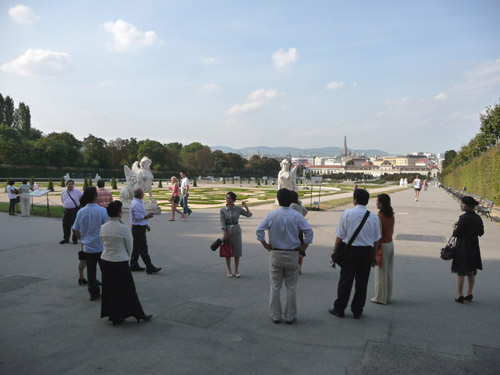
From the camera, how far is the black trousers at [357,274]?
5418mm

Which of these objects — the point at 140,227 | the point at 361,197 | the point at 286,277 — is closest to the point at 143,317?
the point at 286,277

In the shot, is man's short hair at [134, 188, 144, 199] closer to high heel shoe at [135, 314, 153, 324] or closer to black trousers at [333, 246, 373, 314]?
high heel shoe at [135, 314, 153, 324]

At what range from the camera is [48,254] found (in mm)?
9336

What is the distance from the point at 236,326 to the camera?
5.14 m

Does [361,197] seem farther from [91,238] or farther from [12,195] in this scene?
[12,195]

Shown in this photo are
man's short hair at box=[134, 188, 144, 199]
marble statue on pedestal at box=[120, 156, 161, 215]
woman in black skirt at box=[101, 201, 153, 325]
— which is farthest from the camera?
marble statue on pedestal at box=[120, 156, 161, 215]

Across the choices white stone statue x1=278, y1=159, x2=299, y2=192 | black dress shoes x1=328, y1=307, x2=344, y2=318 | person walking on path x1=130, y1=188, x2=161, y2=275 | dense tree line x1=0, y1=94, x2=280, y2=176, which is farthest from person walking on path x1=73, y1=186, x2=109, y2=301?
dense tree line x1=0, y1=94, x2=280, y2=176

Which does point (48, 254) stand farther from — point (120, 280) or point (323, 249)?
point (323, 249)

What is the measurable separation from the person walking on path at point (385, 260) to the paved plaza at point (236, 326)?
0.56ft

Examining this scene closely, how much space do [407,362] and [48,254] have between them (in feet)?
27.4

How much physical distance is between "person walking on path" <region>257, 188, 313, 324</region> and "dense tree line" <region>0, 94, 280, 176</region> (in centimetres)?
6252

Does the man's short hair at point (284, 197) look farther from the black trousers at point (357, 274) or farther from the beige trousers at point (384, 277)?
the beige trousers at point (384, 277)

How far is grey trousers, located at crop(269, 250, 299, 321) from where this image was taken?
17.1 ft

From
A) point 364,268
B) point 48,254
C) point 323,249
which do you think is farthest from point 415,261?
point 48,254
